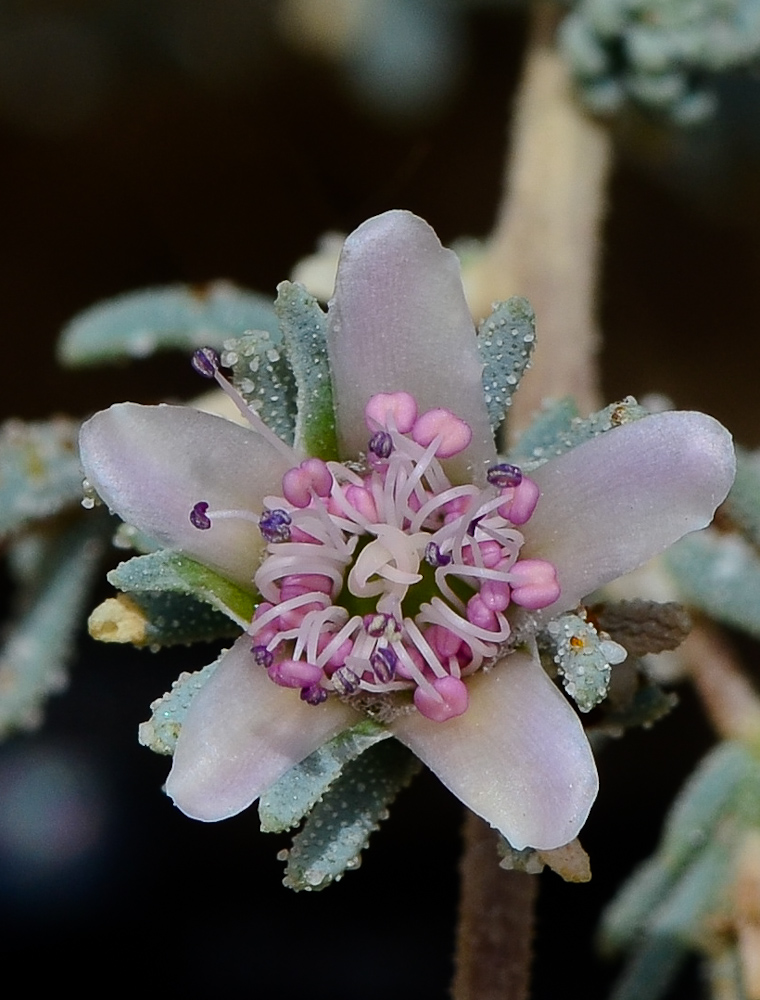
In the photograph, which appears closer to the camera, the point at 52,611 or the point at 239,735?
the point at 239,735

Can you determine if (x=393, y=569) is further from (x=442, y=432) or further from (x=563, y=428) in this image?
(x=563, y=428)

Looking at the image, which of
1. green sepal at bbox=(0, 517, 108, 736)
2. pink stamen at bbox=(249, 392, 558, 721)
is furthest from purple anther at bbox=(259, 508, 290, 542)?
green sepal at bbox=(0, 517, 108, 736)

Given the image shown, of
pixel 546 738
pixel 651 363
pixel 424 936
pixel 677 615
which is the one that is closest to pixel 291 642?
pixel 546 738

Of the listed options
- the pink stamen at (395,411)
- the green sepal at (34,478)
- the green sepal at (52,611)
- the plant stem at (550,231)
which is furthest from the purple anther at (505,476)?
the green sepal at (52,611)

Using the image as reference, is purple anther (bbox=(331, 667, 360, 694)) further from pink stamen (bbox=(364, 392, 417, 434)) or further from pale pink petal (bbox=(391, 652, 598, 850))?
pink stamen (bbox=(364, 392, 417, 434))

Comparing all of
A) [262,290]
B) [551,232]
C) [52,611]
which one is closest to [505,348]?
[551,232]

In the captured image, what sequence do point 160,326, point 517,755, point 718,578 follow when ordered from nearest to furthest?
point 517,755 → point 718,578 → point 160,326
